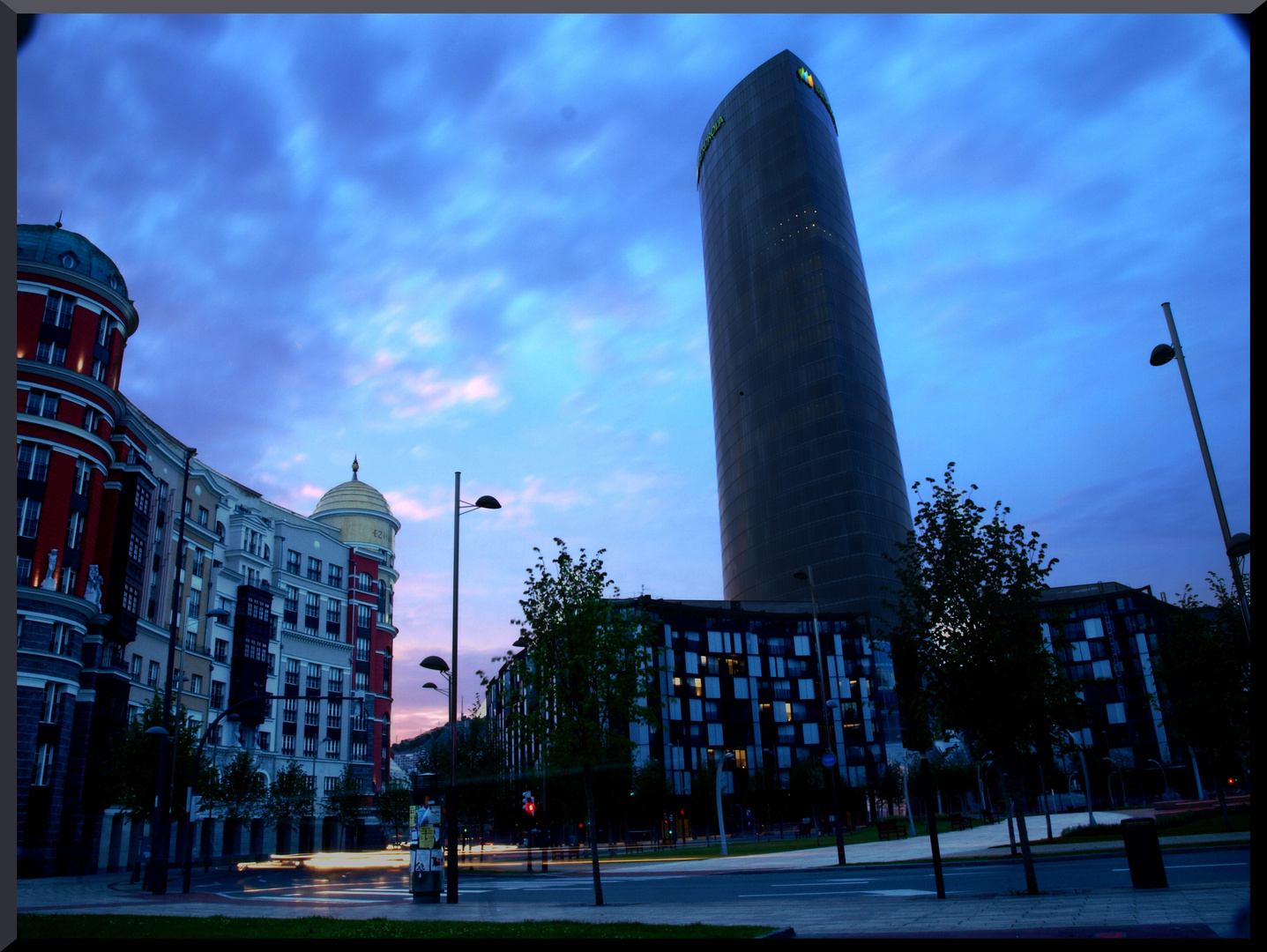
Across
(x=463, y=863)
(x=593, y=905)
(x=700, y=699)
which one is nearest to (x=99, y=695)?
(x=463, y=863)

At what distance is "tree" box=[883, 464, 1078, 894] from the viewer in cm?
1803

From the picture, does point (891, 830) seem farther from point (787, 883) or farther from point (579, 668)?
point (579, 668)

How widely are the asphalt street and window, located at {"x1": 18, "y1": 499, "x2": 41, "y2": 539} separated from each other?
21.4m

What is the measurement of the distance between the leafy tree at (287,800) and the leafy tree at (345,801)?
3.40 meters

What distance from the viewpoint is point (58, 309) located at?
4869 cm

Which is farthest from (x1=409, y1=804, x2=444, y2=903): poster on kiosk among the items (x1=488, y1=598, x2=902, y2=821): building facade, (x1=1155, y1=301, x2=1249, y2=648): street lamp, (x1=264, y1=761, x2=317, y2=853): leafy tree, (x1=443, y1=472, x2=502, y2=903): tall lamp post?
(x1=488, y1=598, x2=902, y2=821): building facade

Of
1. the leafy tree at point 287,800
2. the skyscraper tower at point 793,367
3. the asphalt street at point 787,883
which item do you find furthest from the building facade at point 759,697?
the asphalt street at point 787,883

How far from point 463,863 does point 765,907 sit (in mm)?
45095

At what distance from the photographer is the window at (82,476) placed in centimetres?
4856

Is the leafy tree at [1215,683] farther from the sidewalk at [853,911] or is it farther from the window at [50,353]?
the window at [50,353]

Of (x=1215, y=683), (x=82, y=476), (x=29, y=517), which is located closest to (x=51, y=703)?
(x=29, y=517)

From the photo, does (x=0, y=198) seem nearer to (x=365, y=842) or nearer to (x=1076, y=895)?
(x=1076, y=895)

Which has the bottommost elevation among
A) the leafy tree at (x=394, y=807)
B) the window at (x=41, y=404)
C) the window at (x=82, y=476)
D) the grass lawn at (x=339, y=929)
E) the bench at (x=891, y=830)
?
the bench at (x=891, y=830)

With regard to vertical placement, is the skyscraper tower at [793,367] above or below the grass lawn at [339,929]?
above
